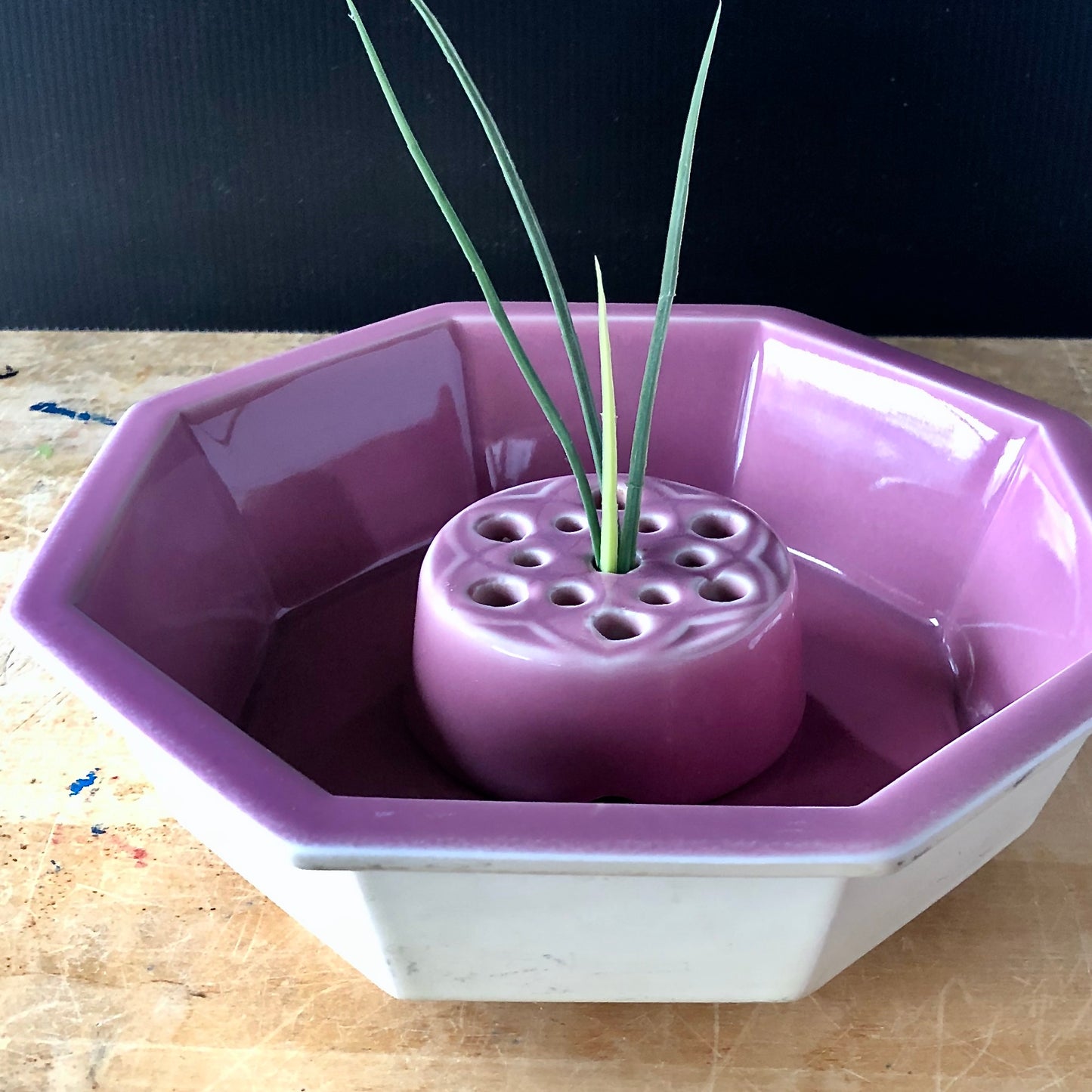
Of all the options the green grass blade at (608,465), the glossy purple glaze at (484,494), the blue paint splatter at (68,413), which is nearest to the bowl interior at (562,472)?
the glossy purple glaze at (484,494)

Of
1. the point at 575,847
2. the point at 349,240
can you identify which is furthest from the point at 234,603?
the point at 349,240

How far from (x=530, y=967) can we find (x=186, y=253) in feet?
2.18

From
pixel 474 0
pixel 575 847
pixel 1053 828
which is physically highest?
pixel 474 0

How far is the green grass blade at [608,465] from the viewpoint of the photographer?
418mm

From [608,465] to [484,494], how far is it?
189 millimetres

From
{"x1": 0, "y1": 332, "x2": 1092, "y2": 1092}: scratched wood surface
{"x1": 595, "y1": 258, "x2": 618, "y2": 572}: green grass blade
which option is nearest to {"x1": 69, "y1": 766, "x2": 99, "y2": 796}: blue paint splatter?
{"x1": 0, "y1": 332, "x2": 1092, "y2": 1092}: scratched wood surface

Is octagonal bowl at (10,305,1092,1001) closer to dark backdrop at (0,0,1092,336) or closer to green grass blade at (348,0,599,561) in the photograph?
green grass blade at (348,0,599,561)

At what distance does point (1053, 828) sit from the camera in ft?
1.46

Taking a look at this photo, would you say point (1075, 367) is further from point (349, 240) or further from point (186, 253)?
point (186, 253)

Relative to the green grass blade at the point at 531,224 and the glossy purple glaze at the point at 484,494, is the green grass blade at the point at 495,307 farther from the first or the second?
the glossy purple glaze at the point at 484,494

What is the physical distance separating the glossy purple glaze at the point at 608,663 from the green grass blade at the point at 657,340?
0.02m

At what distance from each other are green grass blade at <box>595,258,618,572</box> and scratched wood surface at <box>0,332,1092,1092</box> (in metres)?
0.17

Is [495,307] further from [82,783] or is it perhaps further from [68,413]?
[68,413]

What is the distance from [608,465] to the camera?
431mm
